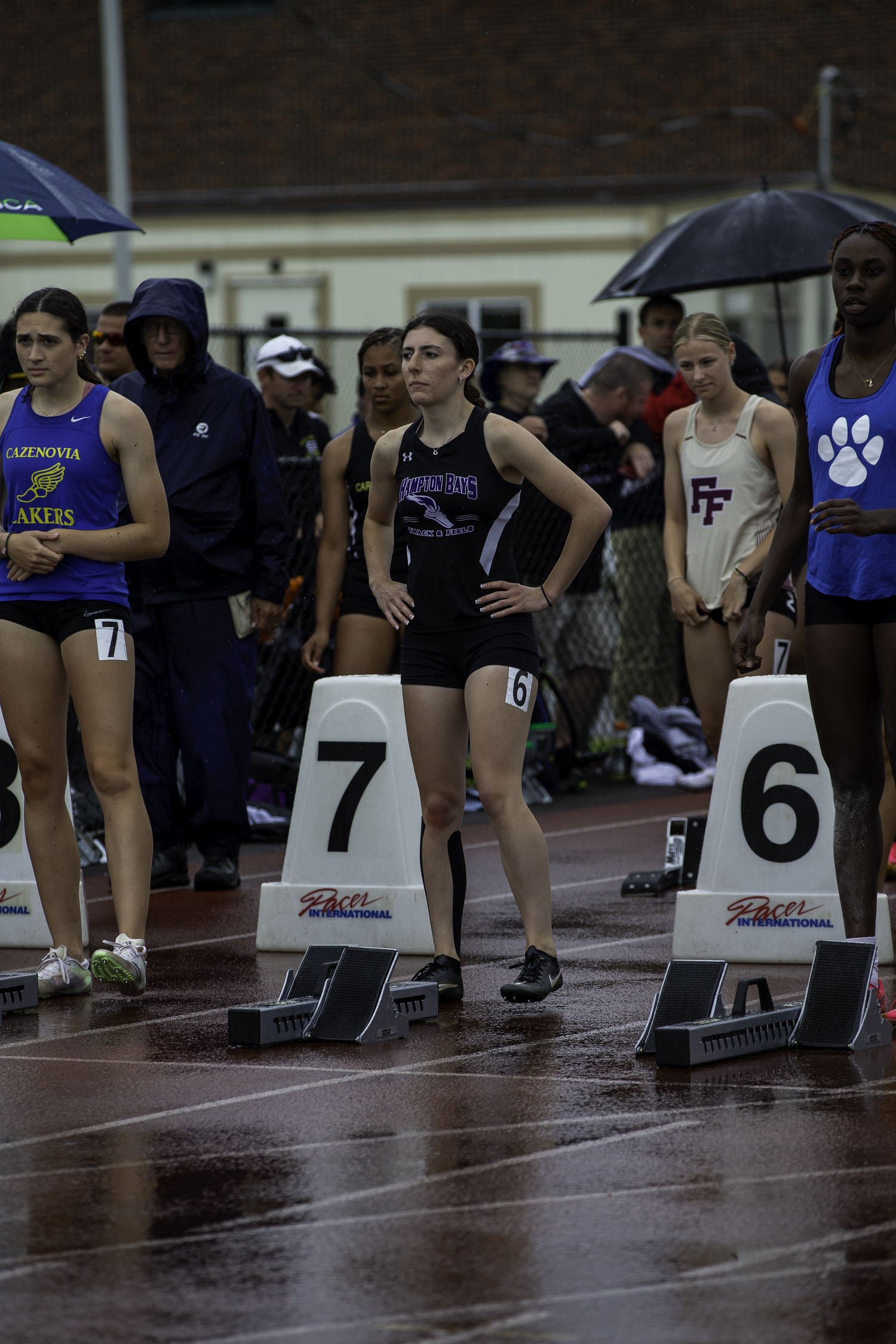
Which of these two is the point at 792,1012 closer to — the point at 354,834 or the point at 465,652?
→ the point at 465,652

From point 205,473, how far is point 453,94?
22.3 metres

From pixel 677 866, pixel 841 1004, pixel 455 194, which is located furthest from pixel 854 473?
Result: pixel 455 194

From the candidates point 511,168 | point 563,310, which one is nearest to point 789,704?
point 563,310

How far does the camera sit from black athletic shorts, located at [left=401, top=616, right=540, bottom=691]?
636 centimetres

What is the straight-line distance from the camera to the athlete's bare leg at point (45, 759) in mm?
6605

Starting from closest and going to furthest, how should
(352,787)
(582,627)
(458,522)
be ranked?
1. (458,522)
2. (352,787)
3. (582,627)

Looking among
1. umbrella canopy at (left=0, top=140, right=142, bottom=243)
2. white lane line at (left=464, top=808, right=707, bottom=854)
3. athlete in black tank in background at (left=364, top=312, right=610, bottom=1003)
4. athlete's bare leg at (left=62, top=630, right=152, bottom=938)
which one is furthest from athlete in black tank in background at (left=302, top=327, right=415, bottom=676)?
athlete in black tank in background at (left=364, top=312, right=610, bottom=1003)

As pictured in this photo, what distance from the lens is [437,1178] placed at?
4.45m

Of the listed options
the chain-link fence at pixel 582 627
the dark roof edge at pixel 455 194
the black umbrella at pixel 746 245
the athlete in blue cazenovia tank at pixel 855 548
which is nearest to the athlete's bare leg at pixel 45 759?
the athlete in blue cazenovia tank at pixel 855 548

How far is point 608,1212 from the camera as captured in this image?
4.16 m

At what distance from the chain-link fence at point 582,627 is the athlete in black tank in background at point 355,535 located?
7.56 feet

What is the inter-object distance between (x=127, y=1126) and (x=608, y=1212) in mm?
1363

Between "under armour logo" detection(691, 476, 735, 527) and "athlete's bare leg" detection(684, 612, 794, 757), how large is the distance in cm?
44

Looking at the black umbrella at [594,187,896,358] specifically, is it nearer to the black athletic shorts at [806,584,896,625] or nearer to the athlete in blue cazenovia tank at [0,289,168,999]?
the athlete in blue cazenovia tank at [0,289,168,999]
